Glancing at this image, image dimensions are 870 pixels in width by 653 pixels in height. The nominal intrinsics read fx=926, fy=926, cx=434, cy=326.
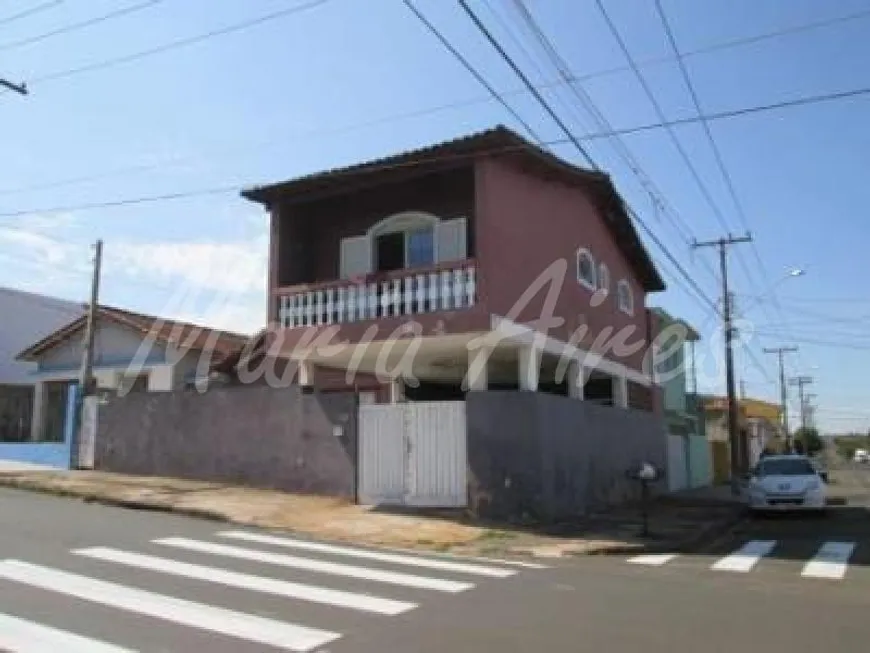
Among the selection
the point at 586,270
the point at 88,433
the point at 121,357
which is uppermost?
the point at 586,270

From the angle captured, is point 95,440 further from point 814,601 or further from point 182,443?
point 814,601

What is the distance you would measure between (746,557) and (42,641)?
9937 mm

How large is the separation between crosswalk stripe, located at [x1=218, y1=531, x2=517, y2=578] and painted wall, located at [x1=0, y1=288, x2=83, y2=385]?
72.9 feet

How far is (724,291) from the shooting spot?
3269 cm

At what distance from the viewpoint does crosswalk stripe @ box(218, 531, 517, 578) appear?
424 inches

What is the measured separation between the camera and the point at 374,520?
15.4 metres

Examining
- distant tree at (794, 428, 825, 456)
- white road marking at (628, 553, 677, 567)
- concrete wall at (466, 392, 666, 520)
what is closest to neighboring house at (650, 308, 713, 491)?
concrete wall at (466, 392, 666, 520)

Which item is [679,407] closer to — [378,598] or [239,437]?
[239,437]

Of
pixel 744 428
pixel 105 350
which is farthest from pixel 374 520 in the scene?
pixel 744 428

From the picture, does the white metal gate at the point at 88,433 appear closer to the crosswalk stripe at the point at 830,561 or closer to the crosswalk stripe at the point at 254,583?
the crosswalk stripe at the point at 254,583


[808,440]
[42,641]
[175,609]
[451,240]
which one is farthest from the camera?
[808,440]

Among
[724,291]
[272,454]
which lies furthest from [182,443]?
[724,291]

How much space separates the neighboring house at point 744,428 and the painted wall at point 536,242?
49.0 feet

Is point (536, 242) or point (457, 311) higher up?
point (536, 242)
